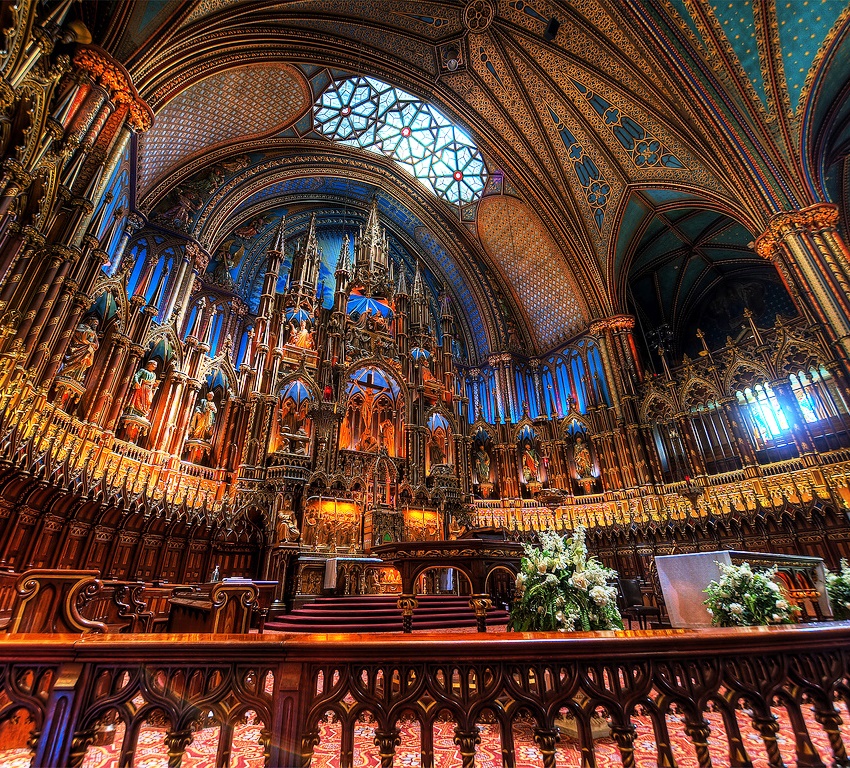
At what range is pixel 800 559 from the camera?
527 centimetres

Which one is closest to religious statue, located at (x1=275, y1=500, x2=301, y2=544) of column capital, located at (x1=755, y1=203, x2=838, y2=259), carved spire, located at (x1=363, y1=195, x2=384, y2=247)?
carved spire, located at (x1=363, y1=195, x2=384, y2=247)

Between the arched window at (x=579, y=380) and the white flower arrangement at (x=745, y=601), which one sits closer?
the white flower arrangement at (x=745, y=601)

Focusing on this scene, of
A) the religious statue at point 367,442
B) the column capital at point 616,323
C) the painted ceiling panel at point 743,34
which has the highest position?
the painted ceiling panel at point 743,34

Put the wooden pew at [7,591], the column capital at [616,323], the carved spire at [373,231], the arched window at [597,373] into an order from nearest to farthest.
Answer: the wooden pew at [7,591] → the arched window at [597,373] → the column capital at [616,323] → the carved spire at [373,231]

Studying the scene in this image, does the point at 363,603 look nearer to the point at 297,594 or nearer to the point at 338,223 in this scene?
the point at 297,594

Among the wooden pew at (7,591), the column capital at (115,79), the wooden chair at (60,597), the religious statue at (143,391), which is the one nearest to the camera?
the wooden chair at (60,597)

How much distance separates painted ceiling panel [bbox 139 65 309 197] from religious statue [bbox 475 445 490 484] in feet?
53.0

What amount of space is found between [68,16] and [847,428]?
73.8 feet

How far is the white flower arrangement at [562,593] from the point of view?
3887 mm

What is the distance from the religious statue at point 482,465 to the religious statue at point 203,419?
36.1ft

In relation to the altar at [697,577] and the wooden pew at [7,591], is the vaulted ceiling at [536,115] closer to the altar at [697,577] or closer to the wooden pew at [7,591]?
the wooden pew at [7,591]

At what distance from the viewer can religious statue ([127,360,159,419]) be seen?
1142cm

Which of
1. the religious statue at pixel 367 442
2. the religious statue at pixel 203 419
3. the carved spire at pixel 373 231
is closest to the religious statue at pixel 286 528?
the religious statue at pixel 203 419

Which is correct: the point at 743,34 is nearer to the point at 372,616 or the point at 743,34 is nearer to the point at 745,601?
the point at 745,601
